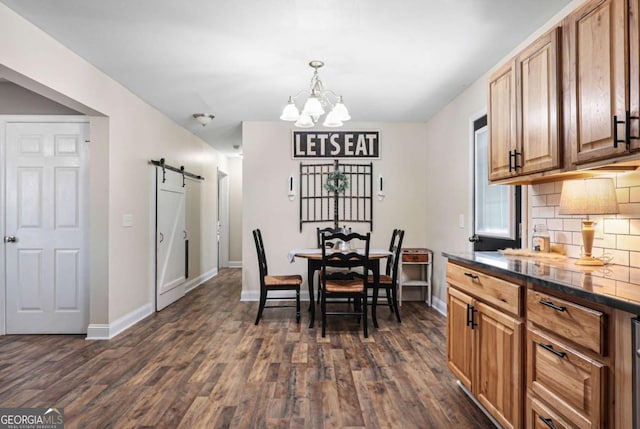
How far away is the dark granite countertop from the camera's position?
1.17m

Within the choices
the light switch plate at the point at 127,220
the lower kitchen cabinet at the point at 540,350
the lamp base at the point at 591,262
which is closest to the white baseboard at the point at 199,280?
the light switch plate at the point at 127,220

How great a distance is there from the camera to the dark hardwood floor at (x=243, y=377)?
2.16 m

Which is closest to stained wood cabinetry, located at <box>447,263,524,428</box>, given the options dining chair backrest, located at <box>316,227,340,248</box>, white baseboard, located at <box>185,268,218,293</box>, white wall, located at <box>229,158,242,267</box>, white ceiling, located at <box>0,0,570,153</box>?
white ceiling, located at <box>0,0,570,153</box>

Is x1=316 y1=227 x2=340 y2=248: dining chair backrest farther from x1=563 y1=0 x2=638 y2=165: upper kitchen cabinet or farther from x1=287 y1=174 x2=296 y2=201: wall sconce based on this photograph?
x1=563 y1=0 x2=638 y2=165: upper kitchen cabinet

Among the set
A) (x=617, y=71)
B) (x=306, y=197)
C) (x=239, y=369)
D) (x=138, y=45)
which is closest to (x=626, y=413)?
(x=617, y=71)

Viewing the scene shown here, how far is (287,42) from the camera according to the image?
Answer: 2.82 m

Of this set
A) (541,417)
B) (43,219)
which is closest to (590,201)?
(541,417)

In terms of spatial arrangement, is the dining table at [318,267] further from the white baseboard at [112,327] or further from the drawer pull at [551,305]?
the drawer pull at [551,305]

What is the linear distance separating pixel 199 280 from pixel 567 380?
19.0ft

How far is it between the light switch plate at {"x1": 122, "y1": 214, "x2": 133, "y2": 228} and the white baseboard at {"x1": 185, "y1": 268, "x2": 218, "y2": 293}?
1.97 metres

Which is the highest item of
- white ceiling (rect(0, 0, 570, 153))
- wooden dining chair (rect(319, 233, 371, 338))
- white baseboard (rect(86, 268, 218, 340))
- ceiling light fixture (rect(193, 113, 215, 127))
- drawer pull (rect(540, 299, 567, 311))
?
white ceiling (rect(0, 0, 570, 153))

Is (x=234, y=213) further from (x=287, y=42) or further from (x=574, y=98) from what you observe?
(x=574, y=98)

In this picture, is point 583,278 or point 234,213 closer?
point 583,278

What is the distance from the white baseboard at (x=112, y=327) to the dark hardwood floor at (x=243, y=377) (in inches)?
3.8
